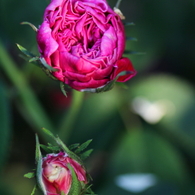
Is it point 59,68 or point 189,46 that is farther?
point 189,46

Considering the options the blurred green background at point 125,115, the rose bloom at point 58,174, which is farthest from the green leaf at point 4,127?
the rose bloom at point 58,174

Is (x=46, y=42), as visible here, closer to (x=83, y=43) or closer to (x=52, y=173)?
(x=83, y=43)

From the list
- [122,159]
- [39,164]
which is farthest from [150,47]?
Answer: [39,164]

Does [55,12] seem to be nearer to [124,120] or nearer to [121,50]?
[121,50]

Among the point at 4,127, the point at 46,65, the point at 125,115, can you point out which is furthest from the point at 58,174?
the point at 125,115

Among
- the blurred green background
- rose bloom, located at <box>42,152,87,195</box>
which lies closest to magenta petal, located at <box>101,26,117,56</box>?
rose bloom, located at <box>42,152,87,195</box>

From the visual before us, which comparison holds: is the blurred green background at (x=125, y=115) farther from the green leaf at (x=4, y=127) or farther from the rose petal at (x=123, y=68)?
the rose petal at (x=123, y=68)
